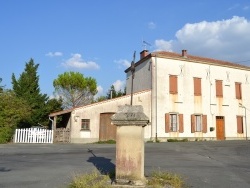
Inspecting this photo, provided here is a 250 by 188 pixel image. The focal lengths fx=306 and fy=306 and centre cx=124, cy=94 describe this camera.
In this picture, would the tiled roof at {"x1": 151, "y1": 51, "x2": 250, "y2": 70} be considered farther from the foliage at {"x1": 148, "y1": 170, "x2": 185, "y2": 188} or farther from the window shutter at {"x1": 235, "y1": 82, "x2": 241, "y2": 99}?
the foliage at {"x1": 148, "y1": 170, "x2": 185, "y2": 188}

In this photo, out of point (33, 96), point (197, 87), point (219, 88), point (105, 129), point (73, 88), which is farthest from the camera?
point (73, 88)

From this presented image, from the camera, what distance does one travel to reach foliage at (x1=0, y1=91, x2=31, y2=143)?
23734 mm

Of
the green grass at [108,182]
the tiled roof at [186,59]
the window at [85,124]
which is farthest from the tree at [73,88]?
the green grass at [108,182]

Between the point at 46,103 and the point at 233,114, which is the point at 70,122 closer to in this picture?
the point at 46,103

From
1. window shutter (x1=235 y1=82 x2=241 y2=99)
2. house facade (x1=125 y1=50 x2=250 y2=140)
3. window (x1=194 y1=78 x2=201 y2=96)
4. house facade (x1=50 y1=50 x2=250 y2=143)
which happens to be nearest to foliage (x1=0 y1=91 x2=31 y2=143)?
house facade (x1=50 y1=50 x2=250 y2=143)

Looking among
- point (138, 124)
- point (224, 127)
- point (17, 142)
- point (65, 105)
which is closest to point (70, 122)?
point (17, 142)

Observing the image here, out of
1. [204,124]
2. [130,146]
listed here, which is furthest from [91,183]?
[204,124]

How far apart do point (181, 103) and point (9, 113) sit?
14.7 meters

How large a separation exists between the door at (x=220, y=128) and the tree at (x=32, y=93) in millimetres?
17380

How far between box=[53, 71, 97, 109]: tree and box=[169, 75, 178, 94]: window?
70.2 feet

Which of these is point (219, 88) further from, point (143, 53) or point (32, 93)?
point (32, 93)

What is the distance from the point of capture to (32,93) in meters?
33.7

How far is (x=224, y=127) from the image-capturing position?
1142 inches

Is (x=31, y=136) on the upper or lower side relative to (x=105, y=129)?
lower
